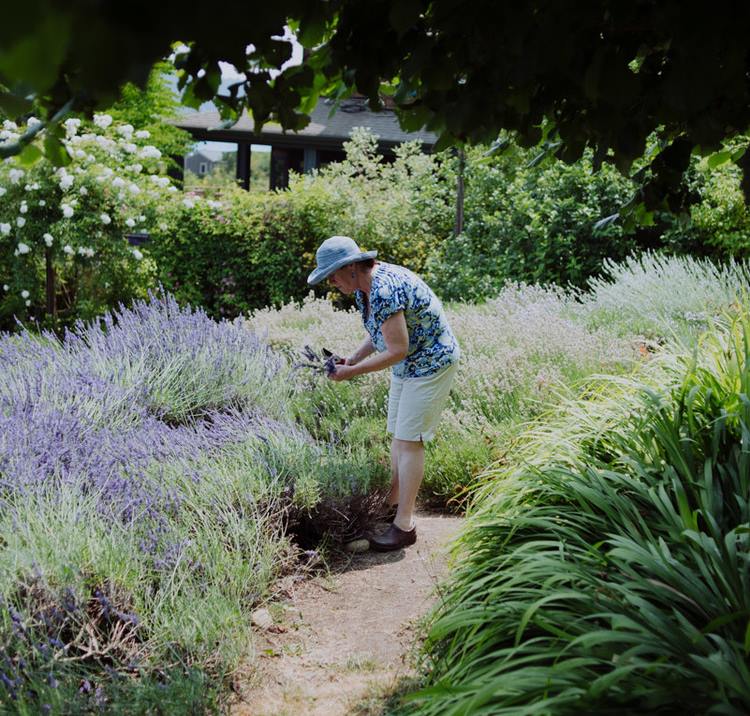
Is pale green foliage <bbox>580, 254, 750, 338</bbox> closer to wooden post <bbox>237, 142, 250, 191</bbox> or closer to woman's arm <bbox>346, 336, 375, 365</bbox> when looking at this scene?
woman's arm <bbox>346, 336, 375, 365</bbox>

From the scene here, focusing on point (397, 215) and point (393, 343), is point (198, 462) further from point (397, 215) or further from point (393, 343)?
point (397, 215)

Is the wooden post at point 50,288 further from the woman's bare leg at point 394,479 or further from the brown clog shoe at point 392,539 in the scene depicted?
the brown clog shoe at point 392,539

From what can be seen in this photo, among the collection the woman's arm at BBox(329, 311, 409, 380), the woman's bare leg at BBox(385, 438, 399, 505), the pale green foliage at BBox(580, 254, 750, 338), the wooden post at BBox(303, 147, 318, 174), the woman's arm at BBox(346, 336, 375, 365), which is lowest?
the woman's bare leg at BBox(385, 438, 399, 505)

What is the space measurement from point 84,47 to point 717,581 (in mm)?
2439

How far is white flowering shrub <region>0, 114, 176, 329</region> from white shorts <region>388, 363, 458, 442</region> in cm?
782

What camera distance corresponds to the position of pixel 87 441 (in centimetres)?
464

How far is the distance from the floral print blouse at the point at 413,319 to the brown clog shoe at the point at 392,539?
2.93ft

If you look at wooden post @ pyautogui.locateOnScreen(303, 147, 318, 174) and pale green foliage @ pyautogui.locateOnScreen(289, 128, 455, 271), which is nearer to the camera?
pale green foliage @ pyautogui.locateOnScreen(289, 128, 455, 271)

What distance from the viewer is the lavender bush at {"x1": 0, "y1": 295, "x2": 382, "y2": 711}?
3.09m

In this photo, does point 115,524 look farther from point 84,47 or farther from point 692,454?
point 84,47

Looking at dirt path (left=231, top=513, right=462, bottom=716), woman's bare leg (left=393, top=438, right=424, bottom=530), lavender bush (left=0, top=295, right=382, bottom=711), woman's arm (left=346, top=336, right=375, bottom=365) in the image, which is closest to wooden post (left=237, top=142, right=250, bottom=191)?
lavender bush (left=0, top=295, right=382, bottom=711)

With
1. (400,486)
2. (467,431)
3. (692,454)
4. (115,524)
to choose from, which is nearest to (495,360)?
(467,431)

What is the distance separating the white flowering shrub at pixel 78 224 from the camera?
37.1 ft

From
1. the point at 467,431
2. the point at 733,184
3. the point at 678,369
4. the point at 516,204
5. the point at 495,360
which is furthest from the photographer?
the point at 516,204
